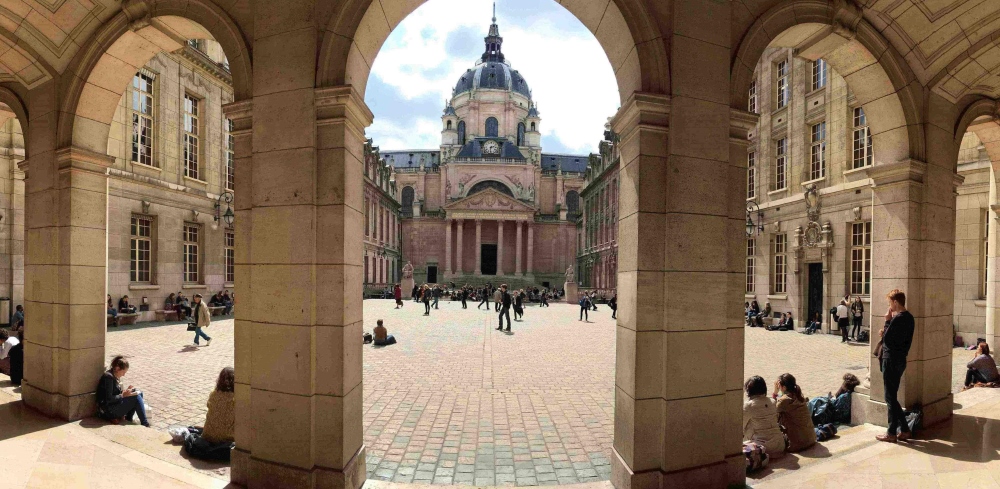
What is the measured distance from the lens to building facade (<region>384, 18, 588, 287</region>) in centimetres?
6581

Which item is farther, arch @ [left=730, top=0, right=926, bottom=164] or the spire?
the spire

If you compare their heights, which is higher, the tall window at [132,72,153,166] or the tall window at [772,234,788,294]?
the tall window at [132,72,153,166]

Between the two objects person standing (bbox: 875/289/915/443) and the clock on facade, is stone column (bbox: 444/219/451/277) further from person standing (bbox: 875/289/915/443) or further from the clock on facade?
person standing (bbox: 875/289/915/443)

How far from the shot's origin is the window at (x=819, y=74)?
61.3ft

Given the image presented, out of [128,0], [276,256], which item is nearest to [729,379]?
[276,256]

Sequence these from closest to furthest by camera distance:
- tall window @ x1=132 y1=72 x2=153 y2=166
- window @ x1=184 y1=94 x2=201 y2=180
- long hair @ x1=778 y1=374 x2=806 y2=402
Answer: long hair @ x1=778 y1=374 x2=806 y2=402 < tall window @ x1=132 y1=72 x2=153 y2=166 < window @ x1=184 y1=94 x2=201 y2=180

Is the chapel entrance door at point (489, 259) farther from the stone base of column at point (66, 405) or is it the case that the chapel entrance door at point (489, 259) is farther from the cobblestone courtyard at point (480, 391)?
the stone base of column at point (66, 405)

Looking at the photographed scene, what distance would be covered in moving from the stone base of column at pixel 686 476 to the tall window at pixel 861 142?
55.2 ft

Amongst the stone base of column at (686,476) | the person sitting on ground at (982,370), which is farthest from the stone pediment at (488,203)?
the stone base of column at (686,476)

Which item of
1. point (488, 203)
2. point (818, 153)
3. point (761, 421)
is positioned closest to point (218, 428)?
point (761, 421)

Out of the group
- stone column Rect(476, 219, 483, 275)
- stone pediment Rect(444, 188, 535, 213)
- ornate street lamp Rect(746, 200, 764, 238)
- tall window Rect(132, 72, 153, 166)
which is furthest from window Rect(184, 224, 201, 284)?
stone pediment Rect(444, 188, 535, 213)

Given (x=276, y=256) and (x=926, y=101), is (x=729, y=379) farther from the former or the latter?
(x=926, y=101)

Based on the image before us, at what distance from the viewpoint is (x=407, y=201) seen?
240 ft

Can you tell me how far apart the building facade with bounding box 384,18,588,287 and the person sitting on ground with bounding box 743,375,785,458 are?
56021 millimetres
